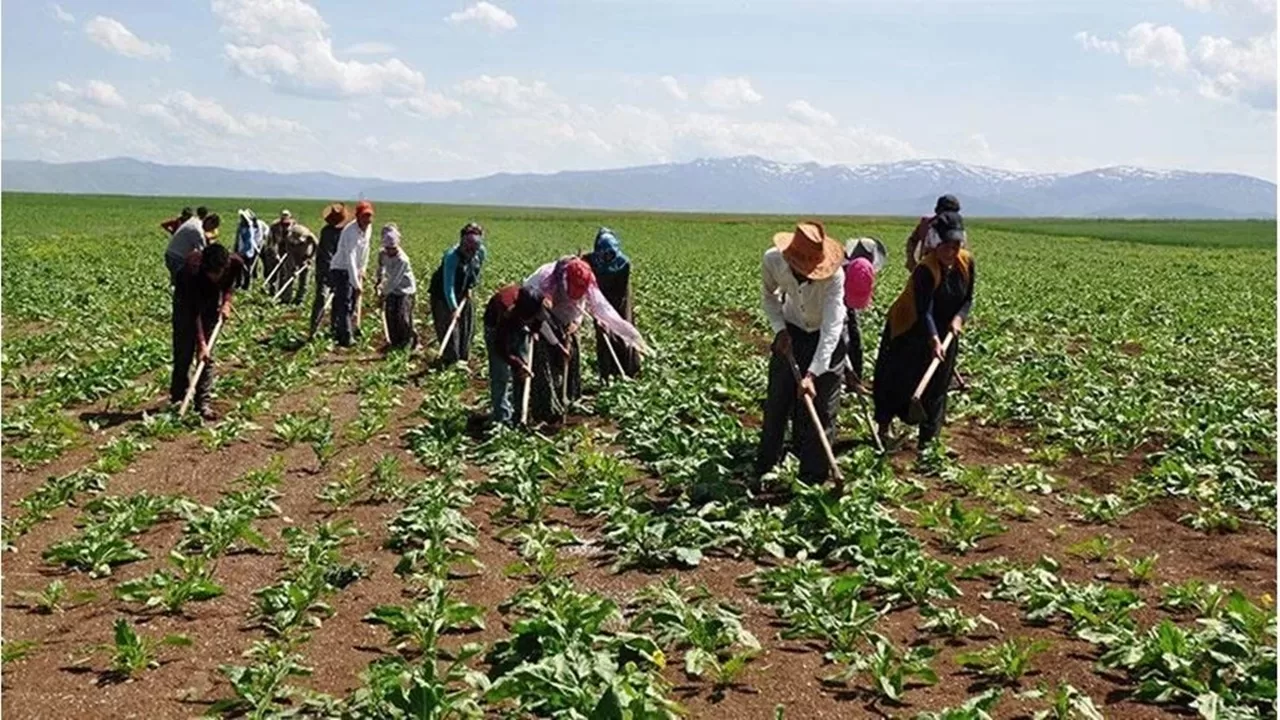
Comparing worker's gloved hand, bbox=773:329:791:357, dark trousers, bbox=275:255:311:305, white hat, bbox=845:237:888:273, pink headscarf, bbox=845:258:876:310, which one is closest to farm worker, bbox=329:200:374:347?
dark trousers, bbox=275:255:311:305

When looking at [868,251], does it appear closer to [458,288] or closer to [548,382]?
[548,382]

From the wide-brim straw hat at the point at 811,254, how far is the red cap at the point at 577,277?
215 cm

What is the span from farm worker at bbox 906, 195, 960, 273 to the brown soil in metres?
1.72

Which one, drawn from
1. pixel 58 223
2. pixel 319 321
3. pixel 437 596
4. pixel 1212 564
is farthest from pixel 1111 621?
pixel 58 223

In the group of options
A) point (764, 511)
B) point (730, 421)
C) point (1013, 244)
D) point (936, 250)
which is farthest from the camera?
point (1013, 244)

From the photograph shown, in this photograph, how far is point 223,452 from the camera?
31.1ft

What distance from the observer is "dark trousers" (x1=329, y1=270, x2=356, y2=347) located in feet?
49.1

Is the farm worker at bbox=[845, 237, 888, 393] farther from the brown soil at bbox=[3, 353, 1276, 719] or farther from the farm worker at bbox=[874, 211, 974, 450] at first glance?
the brown soil at bbox=[3, 353, 1276, 719]

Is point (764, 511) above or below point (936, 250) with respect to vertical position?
below

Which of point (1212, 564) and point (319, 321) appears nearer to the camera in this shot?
point (1212, 564)

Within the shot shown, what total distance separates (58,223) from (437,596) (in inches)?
2331

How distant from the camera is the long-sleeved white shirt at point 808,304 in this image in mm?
Result: 7848

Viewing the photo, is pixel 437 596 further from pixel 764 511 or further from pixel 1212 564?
pixel 1212 564

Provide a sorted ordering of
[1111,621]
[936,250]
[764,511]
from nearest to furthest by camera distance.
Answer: [1111,621]
[764,511]
[936,250]
